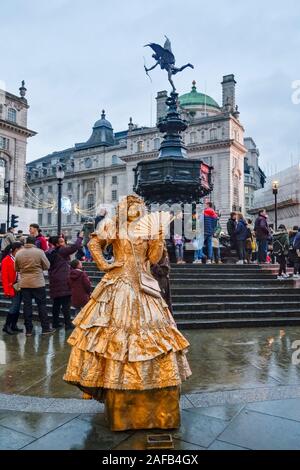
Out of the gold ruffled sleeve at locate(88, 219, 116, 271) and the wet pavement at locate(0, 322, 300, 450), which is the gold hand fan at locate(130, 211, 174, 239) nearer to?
the gold ruffled sleeve at locate(88, 219, 116, 271)

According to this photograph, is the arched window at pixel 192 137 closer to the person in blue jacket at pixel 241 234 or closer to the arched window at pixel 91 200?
the arched window at pixel 91 200

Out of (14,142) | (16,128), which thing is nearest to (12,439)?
(16,128)

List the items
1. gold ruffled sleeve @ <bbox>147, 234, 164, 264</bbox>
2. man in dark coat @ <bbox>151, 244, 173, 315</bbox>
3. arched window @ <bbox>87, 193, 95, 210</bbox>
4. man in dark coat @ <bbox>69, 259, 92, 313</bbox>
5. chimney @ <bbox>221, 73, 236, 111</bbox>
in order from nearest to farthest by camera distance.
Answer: gold ruffled sleeve @ <bbox>147, 234, 164, 264</bbox>
man in dark coat @ <bbox>151, 244, 173, 315</bbox>
man in dark coat @ <bbox>69, 259, 92, 313</bbox>
chimney @ <bbox>221, 73, 236, 111</bbox>
arched window @ <bbox>87, 193, 95, 210</bbox>

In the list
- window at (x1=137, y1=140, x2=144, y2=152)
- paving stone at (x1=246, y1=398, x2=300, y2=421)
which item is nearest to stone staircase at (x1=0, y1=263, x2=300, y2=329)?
paving stone at (x1=246, y1=398, x2=300, y2=421)

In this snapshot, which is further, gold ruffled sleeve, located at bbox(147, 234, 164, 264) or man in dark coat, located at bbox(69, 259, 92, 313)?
man in dark coat, located at bbox(69, 259, 92, 313)

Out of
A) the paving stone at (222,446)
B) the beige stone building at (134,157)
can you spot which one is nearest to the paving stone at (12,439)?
the paving stone at (222,446)

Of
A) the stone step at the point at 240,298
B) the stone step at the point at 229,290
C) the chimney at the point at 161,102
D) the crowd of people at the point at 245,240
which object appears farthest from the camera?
the chimney at the point at 161,102

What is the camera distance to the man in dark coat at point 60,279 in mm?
9000

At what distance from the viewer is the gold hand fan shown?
4.21 m

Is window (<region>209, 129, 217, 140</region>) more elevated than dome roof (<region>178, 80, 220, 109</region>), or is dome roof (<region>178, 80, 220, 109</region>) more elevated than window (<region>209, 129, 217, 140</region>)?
dome roof (<region>178, 80, 220, 109</region>)

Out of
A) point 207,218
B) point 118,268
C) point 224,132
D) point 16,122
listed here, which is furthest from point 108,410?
point 224,132

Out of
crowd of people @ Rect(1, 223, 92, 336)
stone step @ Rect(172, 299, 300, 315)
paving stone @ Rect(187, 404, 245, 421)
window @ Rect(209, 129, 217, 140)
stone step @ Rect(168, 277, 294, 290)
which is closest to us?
paving stone @ Rect(187, 404, 245, 421)

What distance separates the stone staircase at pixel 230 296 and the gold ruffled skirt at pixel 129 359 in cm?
524

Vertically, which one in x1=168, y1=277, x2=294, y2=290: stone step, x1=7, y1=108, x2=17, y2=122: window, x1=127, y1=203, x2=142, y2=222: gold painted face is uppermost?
x1=7, y1=108, x2=17, y2=122: window
